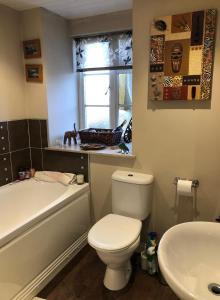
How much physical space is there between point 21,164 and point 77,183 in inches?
27.4

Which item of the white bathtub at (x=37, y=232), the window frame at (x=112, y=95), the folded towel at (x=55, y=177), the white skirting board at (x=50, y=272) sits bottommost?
the white skirting board at (x=50, y=272)

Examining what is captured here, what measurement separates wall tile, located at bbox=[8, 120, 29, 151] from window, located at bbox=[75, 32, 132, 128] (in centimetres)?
72

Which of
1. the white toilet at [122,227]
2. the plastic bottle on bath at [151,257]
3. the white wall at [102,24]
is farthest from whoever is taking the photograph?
the white wall at [102,24]

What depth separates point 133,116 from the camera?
7.11 ft

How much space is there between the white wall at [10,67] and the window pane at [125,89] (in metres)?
1.07

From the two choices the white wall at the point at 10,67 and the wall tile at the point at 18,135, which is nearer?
the white wall at the point at 10,67

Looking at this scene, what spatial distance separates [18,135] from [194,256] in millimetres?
2062

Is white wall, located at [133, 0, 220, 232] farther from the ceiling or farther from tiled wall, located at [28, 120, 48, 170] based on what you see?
tiled wall, located at [28, 120, 48, 170]

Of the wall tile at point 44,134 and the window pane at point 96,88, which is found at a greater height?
the window pane at point 96,88

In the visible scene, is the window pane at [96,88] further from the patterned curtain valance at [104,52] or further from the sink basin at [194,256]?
the sink basin at [194,256]

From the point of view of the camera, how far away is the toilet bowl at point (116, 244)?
5.74 feet

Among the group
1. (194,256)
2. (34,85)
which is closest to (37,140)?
(34,85)

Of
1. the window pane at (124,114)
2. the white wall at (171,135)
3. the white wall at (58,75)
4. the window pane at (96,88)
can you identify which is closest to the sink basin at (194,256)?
the white wall at (171,135)

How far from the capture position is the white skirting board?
180cm
